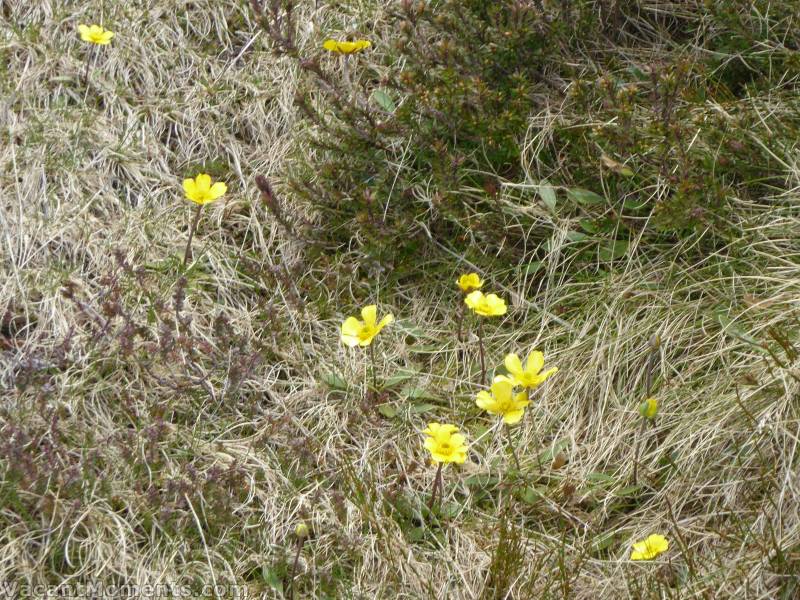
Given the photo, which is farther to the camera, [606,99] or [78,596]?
[606,99]

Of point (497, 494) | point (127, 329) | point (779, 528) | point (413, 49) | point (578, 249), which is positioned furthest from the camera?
point (413, 49)

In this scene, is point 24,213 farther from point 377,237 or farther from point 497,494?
point 497,494

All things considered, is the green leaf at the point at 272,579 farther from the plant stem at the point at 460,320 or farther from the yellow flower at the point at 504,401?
the plant stem at the point at 460,320

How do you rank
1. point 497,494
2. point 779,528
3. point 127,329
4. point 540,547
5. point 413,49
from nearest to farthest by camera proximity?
point 779,528, point 540,547, point 497,494, point 127,329, point 413,49

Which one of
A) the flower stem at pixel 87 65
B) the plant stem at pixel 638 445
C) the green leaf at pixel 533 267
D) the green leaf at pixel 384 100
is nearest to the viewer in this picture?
the plant stem at pixel 638 445

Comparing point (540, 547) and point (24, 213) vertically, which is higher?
point (24, 213)

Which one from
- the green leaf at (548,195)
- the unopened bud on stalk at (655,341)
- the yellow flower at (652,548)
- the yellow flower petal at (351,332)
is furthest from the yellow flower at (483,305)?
the yellow flower at (652,548)

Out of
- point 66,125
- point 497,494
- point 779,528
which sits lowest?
point 497,494

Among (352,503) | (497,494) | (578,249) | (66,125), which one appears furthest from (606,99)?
(66,125)
